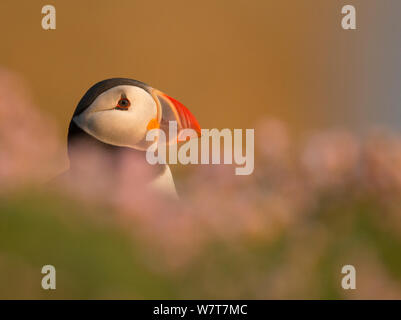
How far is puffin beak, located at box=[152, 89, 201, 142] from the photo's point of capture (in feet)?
3.25

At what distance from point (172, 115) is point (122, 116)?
114mm

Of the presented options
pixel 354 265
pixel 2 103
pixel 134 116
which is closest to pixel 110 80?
pixel 134 116

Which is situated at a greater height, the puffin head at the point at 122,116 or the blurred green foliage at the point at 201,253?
the puffin head at the point at 122,116

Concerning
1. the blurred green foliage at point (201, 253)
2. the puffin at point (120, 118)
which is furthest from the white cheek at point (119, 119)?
the blurred green foliage at point (201, 253)

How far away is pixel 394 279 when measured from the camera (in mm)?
343

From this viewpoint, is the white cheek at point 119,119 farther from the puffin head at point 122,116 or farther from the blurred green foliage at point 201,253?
the blurred green foliage at point 201,253

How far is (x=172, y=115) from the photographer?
100cm

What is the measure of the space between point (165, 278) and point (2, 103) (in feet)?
1.04

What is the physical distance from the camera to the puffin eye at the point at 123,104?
0.99m

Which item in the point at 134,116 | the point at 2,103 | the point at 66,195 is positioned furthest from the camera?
the point at 134,116

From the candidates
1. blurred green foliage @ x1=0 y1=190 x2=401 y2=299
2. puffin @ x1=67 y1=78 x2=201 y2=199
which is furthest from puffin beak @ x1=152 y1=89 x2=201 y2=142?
blurred green foliage @ x1=0 y1=190 x2=401 y2=299

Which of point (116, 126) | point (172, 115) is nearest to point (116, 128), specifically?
point (116, 126)
